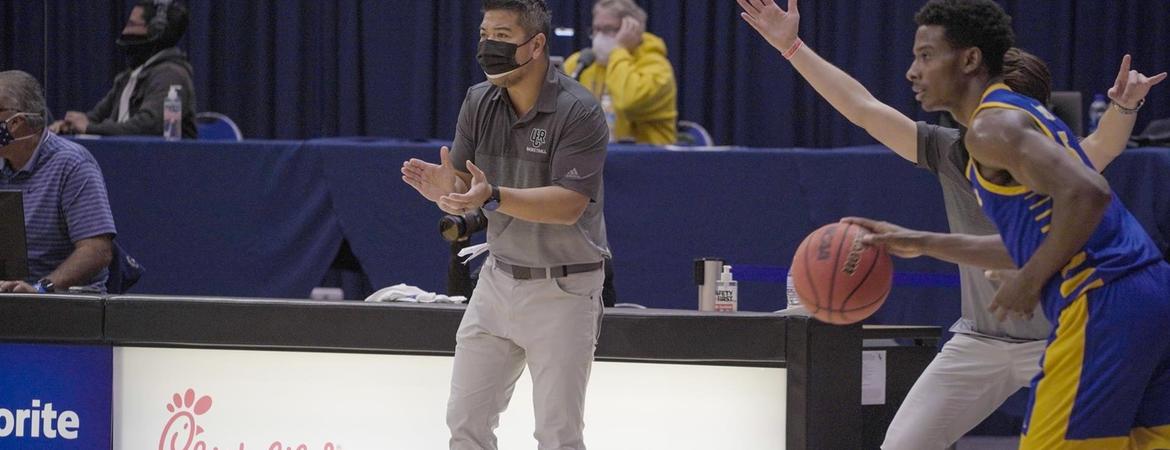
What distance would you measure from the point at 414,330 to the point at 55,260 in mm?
1644

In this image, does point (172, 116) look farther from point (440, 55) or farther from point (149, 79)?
point (440, 55)

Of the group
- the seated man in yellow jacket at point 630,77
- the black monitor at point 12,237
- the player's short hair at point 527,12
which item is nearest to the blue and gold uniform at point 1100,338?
the player's short hair at point 527,12

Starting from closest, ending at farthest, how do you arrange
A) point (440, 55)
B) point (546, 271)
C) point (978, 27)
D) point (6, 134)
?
1. point (978, 27)
2. point (546, 271)
3. point (6, 134)
4. point (440, 55)

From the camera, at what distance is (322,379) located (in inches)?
200

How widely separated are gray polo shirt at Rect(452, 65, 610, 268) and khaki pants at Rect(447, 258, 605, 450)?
0.32ft

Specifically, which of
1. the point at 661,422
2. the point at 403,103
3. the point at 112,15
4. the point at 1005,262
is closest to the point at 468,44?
the point at 403,103

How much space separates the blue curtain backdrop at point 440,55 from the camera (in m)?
10.5

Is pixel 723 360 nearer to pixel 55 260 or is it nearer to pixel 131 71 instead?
pixel 55 260

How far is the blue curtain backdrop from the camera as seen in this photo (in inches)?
413

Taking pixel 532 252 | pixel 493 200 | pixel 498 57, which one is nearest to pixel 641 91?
pixel 498 57

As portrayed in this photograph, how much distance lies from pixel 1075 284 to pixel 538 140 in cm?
168

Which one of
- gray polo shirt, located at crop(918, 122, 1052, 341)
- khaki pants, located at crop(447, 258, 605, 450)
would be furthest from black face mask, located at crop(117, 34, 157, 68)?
gray polo shirt, located at crop(918, 122, 1052, 341)

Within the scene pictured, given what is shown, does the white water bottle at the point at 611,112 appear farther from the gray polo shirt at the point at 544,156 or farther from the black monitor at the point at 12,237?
the gray polo shirt at the point at 544,156

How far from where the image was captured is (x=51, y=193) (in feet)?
18.2
